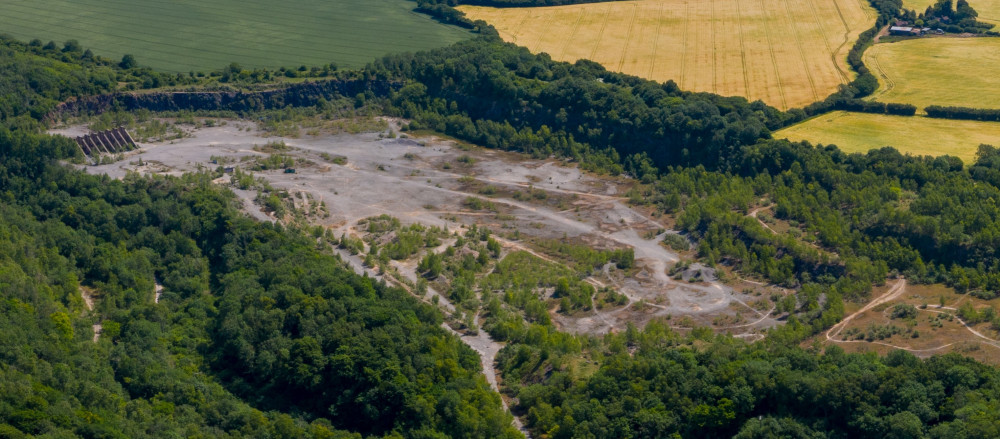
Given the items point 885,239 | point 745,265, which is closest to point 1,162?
point 745,265

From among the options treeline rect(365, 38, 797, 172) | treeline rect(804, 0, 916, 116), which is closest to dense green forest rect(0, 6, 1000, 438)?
treeline rect(365, 38, 797, 172)

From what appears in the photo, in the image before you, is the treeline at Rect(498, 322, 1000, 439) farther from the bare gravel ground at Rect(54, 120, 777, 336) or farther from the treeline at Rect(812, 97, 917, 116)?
the treeline at Rect(812, 97, 917, 116)

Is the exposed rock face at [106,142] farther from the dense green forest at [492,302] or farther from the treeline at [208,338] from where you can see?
the treeline at [208,338]

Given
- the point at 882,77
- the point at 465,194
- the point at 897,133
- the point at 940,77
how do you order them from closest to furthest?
the point at 465,194 → the point at 897,133 → the point at 940,77 → the point at 882,77

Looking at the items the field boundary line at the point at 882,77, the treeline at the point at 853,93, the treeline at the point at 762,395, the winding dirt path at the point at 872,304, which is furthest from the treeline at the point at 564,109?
the treeline at the point at 762,395

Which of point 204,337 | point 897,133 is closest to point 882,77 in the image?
point 897,133

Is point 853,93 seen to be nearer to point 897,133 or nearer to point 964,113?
point 897,133
